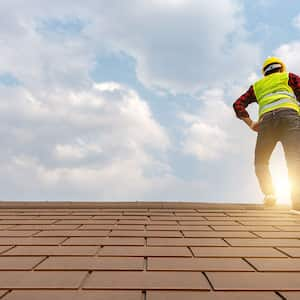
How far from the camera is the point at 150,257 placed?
54.5 inches

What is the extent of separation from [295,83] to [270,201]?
1.25m

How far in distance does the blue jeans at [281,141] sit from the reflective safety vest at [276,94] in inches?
3.1

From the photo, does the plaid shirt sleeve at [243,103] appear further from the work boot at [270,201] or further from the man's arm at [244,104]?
the work boot at [270,201]

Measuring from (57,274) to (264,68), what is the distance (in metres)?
3.22

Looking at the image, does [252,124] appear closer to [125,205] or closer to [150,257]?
[125,205]

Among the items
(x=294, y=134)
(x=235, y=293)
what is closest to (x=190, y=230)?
(x=235, y=293)

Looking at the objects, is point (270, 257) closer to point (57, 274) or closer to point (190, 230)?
point (190, 230)

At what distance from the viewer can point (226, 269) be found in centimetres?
123

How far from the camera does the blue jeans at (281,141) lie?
2946 millimetres

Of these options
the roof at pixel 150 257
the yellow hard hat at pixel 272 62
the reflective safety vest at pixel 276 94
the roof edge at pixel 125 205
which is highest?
the yellow hard hat at pixel 272 62

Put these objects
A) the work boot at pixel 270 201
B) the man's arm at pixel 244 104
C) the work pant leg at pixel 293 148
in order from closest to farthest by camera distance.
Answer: the work pant leg at pixel 293 148 < the work boot at pixel 270 201 < the man's arm at pixel 244 104

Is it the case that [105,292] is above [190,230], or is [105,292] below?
below

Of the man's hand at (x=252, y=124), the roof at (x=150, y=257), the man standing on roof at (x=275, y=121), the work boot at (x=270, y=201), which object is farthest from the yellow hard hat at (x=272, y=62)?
the roof at (x=150, y=257)

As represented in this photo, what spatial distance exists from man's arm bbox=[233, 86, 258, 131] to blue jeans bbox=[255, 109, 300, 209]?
0.30m
